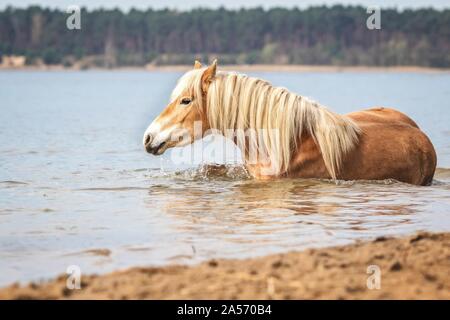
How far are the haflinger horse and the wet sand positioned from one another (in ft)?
8.14

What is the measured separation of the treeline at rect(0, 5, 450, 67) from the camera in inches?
3676

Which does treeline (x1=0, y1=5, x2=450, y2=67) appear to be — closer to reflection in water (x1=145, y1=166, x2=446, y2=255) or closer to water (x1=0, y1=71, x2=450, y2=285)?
water (x1=0, y1=71, x2=450, y2=285)

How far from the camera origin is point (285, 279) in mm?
5098

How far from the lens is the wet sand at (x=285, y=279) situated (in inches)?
189

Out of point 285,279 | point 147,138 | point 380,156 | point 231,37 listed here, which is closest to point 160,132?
point 147,138

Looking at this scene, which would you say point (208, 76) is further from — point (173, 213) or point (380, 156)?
point (380, 156)

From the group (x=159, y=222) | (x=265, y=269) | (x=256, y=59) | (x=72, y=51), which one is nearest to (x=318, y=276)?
(x=265, y=269)

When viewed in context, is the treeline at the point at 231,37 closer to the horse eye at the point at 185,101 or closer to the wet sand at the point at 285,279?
the horse eye at the point at 185,101

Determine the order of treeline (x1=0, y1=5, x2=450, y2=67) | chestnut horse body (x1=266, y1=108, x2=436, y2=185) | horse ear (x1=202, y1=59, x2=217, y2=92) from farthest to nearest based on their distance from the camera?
1. treeline (x1=0, y1=5, x2=450, y2=67)
2. chestnut horse body (x1=266, y1=108, x2=436, y2=185)
3. horse ear (x1=202, y1=59, x2=217, y2=92)

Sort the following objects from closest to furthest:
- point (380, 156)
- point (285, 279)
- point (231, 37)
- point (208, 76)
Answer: point (285, 279) < point (208, 76) < point (380, 156) < point (231, 37)

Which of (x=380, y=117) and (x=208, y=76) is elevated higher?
(x=208, y=76)

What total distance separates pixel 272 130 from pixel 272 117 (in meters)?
0.12

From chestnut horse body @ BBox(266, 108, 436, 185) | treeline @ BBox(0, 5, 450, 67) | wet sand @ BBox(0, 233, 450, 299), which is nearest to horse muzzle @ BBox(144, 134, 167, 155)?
chestnut horse body @ BBox(266, 108, 436, 185)

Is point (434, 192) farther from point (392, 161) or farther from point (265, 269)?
point (265, 269)
